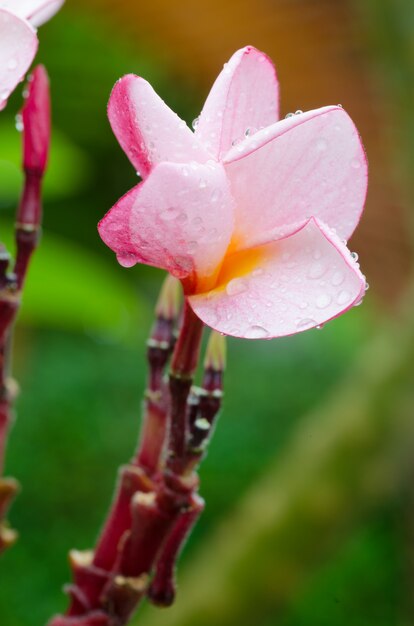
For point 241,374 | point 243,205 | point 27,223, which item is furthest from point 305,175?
point 241,374

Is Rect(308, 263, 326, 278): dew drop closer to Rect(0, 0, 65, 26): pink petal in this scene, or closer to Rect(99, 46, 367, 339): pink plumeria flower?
Rect(99, 46, 367, 339): pink plumeria flower

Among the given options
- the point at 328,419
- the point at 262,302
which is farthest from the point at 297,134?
the point at 328,419

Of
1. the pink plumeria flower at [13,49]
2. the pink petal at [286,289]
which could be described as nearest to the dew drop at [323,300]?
the pink petal at [286,289]

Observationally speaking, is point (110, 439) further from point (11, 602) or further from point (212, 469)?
point (11, 602)

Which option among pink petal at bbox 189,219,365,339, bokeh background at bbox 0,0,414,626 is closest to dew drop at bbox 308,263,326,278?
pink petal at bbox 189,219,365,339

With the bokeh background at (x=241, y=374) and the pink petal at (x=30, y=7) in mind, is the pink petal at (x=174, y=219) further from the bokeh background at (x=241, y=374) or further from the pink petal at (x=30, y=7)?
the bokeh background at (x=241, y=374)
